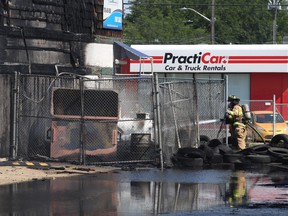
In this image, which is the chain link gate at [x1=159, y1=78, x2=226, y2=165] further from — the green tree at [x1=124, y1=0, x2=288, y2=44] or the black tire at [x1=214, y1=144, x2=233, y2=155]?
the green tree at [x1=124, y1=0, x2=288, y2=44]

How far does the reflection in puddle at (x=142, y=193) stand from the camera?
11.9 meters

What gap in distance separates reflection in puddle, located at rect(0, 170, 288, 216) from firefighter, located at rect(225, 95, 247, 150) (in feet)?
13.7

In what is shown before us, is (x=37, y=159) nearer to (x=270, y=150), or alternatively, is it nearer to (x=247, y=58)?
(x=270, y=150)

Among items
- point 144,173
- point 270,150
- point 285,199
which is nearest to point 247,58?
point 270,150

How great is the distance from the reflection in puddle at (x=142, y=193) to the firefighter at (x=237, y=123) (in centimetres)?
417

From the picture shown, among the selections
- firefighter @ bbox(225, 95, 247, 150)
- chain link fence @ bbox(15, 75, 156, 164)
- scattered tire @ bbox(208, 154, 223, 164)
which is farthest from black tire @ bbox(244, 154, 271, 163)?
chain link fence @ bbox(15, 75, 156, 164)

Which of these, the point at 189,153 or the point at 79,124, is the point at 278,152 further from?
the point at 79,124

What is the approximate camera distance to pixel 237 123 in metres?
21.3

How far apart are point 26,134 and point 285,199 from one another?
7895 mm

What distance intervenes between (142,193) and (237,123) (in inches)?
317

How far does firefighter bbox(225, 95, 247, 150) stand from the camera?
21281 mm

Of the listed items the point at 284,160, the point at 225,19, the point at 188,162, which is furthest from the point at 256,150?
the point at 225,19

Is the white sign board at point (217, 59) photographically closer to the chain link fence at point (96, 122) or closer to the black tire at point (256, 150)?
the chain link fence at point (96, 122)

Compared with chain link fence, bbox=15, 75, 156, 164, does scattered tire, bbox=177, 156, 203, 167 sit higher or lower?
lower
